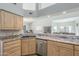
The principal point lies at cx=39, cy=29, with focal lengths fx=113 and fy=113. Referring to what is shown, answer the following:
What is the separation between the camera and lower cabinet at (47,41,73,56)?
95.3 inches

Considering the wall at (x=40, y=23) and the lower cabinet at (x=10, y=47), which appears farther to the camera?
the lower cabinet at (x=10, y=47)

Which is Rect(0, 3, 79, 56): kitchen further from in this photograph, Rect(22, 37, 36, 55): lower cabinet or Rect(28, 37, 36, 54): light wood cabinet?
Rect(28, 37, 36, 54): light wood cabinet

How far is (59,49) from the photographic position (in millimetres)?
2693

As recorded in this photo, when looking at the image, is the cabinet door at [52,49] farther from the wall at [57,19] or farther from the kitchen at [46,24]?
the wall at [57,19]

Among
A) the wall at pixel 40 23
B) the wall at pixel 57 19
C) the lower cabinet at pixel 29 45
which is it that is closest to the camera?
the wall at pixel 57 19

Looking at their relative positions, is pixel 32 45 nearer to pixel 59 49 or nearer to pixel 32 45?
pixel 32 45

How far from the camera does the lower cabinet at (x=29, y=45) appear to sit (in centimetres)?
360

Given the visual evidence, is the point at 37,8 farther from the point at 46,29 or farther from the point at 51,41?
the point at 51,41

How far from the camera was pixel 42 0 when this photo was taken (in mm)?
1657

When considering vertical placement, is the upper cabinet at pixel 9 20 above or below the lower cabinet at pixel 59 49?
above

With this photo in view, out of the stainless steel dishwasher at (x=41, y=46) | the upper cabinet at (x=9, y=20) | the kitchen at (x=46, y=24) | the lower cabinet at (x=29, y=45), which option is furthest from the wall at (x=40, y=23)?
the lower cabinet at (x=29, y=45)

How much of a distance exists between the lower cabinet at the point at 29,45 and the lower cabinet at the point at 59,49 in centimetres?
74

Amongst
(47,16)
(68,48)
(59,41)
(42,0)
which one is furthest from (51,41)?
(42,0)

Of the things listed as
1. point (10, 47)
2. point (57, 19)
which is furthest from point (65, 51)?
point (10, 47)
